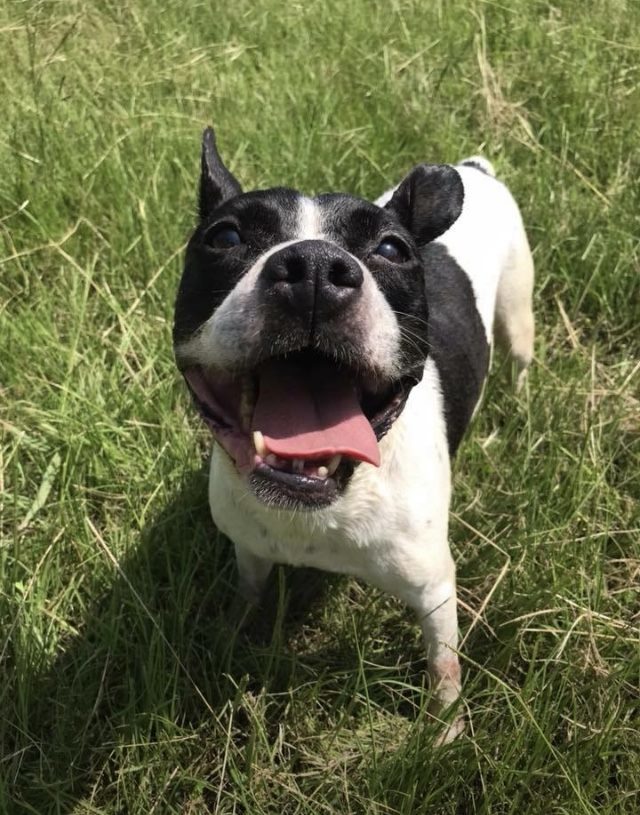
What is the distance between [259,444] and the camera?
1.87m

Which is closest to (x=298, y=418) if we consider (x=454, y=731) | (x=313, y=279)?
(x=313, y=279)

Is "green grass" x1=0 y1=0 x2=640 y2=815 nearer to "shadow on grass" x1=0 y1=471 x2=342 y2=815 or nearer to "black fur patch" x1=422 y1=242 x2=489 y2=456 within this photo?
"shadow on grass" x1=0 y1=471 x2=342 y2=815

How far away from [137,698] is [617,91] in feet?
13.5

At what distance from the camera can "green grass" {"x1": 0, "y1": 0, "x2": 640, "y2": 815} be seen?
248cm

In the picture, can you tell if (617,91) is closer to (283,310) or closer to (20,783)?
(283,310)

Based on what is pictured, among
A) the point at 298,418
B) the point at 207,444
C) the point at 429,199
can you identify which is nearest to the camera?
the point at 298,418

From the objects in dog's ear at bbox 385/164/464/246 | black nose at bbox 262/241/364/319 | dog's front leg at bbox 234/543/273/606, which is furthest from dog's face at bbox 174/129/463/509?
dog's front leg at bbox 234/543/273/606

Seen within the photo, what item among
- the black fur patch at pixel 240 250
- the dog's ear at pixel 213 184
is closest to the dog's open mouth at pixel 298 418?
the black fur patch at pixel 240 250

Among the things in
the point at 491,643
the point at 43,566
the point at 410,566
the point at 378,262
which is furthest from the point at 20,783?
the point at 378,262

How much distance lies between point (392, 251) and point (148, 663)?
4.98 ft

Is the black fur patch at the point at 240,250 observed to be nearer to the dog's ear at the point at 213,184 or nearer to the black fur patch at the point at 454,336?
the dog's ear at the point at 213,184

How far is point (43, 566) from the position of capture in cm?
287

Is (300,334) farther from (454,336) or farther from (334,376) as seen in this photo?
(454,336)

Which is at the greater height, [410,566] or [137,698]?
[410,566]
